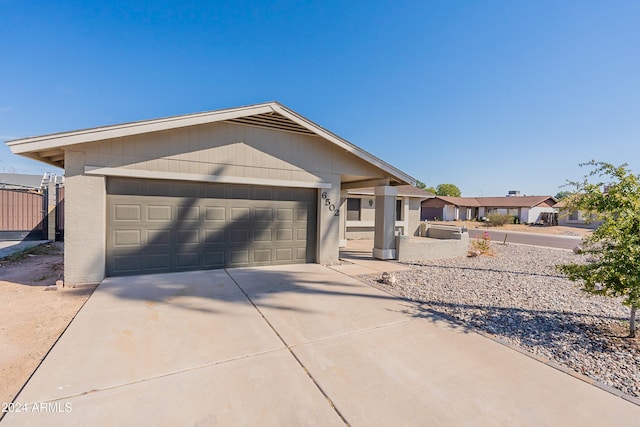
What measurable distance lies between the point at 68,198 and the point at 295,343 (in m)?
5.86

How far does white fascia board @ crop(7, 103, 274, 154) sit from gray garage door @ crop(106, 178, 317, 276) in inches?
43.3

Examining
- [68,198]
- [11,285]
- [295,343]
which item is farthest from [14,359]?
[11,285]

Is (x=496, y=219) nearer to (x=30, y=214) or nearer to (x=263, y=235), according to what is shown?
(x=263, y=235)

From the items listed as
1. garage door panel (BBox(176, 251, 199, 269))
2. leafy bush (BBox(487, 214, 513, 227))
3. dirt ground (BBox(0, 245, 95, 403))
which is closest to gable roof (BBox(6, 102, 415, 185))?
dirt ground (BBox(0, 245, 95, 403))

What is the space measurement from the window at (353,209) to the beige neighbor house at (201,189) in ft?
18.2

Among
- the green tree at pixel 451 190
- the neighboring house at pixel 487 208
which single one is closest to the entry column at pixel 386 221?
the neighboring house at pixel 487 208

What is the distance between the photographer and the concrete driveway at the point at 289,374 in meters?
2.42

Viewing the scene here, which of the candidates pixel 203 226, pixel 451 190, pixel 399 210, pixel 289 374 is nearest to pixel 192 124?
pixel 203 226

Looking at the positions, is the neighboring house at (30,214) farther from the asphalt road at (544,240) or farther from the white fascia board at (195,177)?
the asphalt road at (544,240)

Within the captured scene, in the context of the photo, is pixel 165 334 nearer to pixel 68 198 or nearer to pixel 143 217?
pixel 143 217

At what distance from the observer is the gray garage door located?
656 centimetres

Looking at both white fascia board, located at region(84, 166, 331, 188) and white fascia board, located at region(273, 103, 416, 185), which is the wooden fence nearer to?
white fascia board, located at region(84, 166, 331, 188)

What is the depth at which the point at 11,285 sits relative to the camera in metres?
6.02

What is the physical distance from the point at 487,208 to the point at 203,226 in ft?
155
